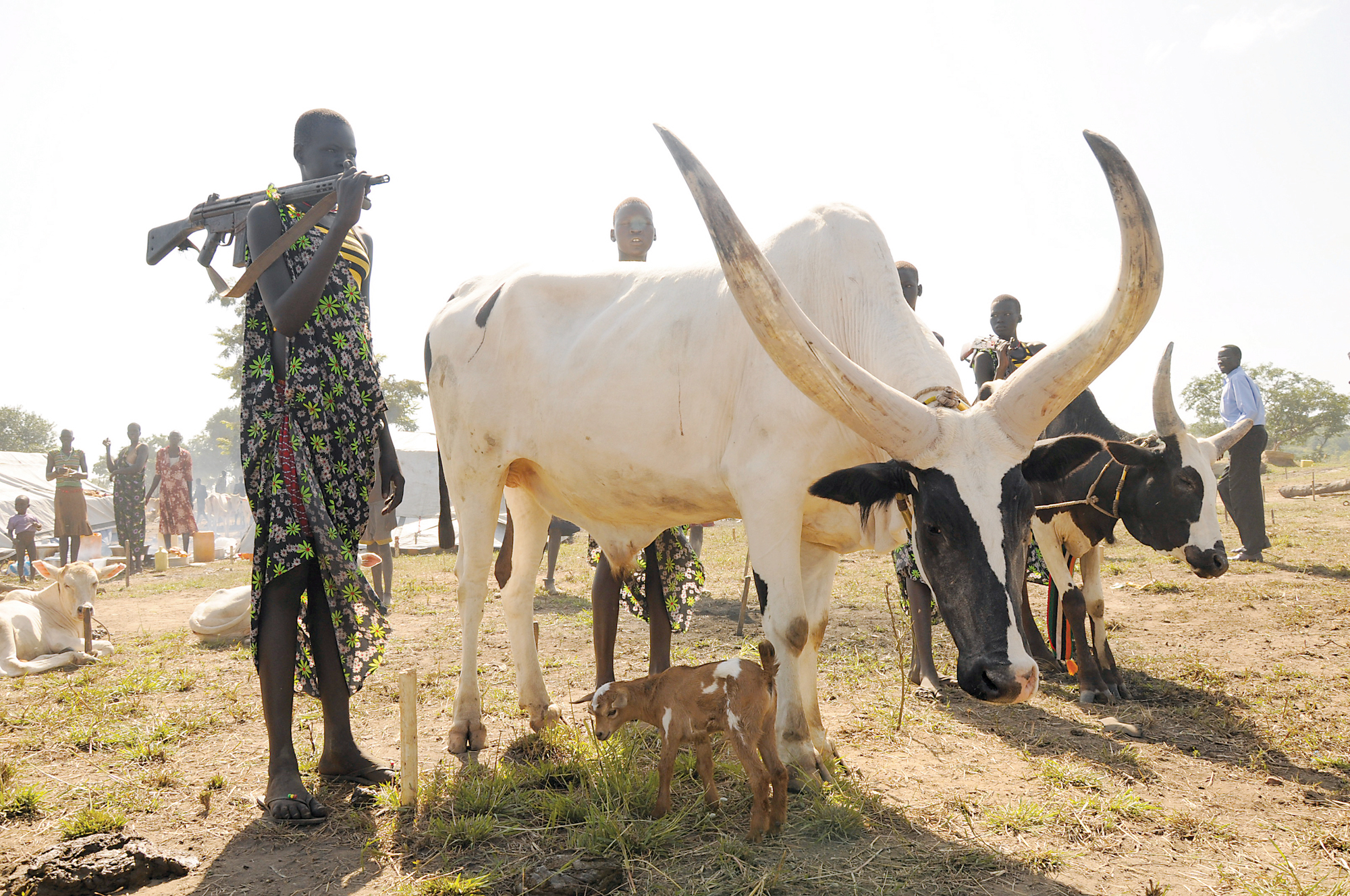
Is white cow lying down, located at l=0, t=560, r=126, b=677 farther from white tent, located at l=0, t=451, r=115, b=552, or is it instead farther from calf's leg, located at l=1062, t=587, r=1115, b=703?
white tent, located at l=0, t=451, r=115, b=552

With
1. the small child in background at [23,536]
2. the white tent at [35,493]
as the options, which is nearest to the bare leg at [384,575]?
the small child in background at [23,536]

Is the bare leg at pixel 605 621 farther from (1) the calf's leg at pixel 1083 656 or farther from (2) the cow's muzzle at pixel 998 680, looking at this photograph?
(1) the calf's leg at pixel 1083 656

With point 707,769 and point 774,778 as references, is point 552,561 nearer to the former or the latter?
point 707,769

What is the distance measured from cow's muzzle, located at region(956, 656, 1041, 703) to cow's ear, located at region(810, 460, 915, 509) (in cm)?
59

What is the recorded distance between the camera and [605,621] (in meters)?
4.02

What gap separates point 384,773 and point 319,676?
474mm

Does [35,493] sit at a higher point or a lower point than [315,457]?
higher

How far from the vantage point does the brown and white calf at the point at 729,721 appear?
2520 millimetres

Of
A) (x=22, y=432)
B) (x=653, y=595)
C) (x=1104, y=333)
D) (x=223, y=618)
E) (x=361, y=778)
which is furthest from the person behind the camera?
(x=22, y=432)

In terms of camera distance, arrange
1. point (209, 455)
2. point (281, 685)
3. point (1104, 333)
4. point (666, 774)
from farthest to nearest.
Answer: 1. point (209, 455)
2. point (281, 685)
3. point (666, 774)
4. point (1104, 333)

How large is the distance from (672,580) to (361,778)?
5.89ft

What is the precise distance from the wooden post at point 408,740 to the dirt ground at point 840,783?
0.32 ft

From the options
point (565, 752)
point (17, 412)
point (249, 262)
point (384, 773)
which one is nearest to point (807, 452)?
point (565, 752)

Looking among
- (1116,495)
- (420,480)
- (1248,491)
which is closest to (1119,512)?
(1116,495)
